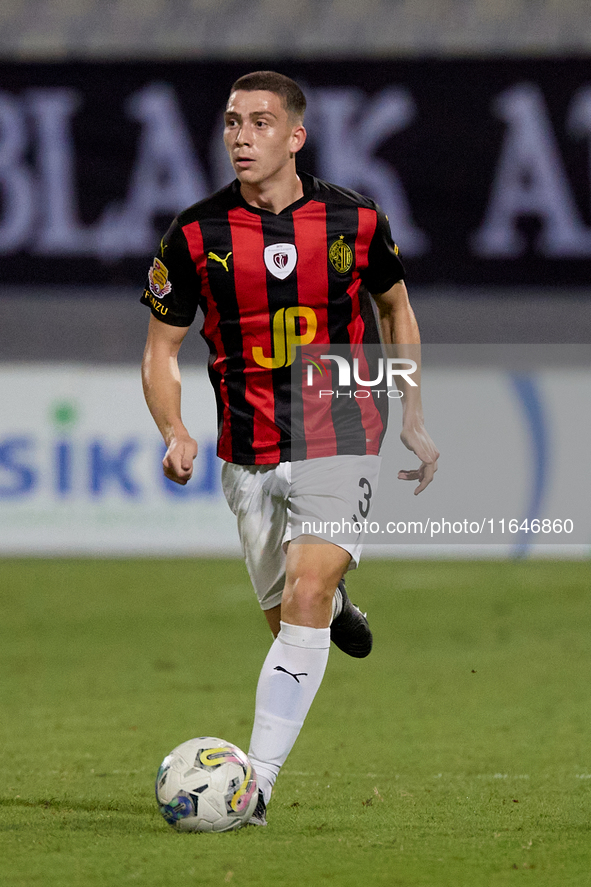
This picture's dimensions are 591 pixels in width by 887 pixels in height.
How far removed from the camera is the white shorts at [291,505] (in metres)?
3.28

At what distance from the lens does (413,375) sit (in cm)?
358

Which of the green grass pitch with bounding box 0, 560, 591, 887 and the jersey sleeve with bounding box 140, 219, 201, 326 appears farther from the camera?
the jersey sleeve with bounding box 140, 219, 201, 326

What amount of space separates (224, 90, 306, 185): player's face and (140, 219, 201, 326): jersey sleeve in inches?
9.3

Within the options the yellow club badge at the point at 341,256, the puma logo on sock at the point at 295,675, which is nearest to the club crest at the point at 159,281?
the yellow club badge at the point at 341,256

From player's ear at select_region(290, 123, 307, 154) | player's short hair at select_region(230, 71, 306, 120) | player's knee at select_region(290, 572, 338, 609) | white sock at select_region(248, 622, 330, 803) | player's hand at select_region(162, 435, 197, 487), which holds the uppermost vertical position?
player's short hair at select_region(230, 71, 306, 120)

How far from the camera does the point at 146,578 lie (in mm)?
8766

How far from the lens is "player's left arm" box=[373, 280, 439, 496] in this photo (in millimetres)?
3482

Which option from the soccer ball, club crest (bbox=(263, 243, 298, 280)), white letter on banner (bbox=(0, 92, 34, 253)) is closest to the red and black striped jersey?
club crest (bbox=(263, 243, 298, 280))

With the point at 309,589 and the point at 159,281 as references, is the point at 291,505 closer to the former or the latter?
the point at 309,589

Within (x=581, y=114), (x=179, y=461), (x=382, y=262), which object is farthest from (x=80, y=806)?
(x=581, y=114)

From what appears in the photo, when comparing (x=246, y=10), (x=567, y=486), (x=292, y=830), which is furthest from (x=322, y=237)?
(x=246, y=10)

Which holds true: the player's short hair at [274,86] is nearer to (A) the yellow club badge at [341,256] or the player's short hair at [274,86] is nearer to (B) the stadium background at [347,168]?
(A) the yellow club badge at [341,256]

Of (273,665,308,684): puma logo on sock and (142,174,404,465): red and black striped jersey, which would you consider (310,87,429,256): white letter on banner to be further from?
(273,665,308,684): puma logo on sock

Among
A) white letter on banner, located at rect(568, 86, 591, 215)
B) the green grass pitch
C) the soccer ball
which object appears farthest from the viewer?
white letter on banner, located at rect(568, 86, 591, 215)
